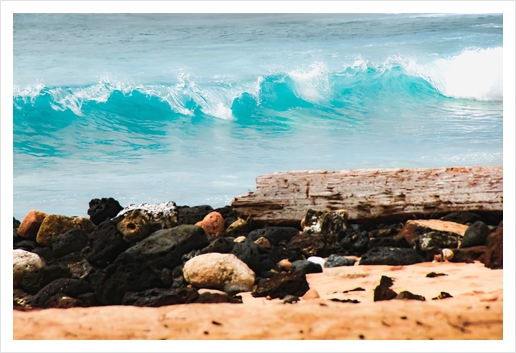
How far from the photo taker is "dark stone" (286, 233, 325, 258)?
666 centimetres

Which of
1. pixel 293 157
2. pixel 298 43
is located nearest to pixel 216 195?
pixel 293 157

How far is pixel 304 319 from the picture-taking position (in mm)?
5059

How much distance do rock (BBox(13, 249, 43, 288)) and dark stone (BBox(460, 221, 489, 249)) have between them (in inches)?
163

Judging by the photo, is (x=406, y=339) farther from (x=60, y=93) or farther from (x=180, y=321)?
(x=60, y=93)

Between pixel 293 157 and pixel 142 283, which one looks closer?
pixel 142 283

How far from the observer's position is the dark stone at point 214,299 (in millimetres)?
5367

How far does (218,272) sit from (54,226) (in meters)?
2.32

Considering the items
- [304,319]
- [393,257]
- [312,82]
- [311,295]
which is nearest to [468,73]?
[312,82]

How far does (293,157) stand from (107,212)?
2408mm

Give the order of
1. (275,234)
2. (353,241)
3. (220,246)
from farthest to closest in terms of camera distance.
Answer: (275,234) → (353,241) → (220,246)

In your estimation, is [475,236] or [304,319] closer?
[304,319]

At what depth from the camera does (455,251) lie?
6.21m

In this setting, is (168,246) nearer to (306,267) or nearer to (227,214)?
(306,267)

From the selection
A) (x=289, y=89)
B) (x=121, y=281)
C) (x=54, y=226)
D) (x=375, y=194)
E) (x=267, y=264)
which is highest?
(x=289, y=89)
